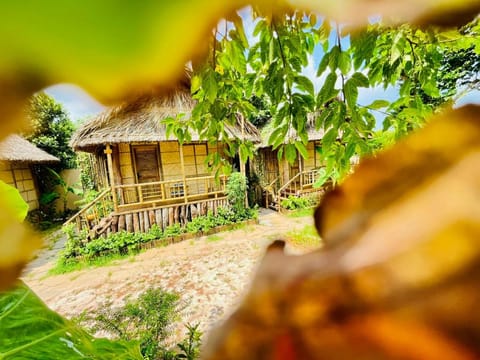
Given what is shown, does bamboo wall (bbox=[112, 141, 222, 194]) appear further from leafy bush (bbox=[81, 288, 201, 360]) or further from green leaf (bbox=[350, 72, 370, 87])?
green leaf (bbox=[350, 72, 370, 87])

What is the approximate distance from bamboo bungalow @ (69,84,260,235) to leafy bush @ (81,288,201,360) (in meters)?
2.17

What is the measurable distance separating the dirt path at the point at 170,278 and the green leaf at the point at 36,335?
2.68 m

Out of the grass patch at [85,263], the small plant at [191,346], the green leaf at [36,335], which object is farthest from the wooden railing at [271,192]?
the green leaf at [36,335]

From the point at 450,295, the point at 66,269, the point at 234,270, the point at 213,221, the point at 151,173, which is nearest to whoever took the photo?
the point at 450,295

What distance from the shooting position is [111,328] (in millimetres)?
2850

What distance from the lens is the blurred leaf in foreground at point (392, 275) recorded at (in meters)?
0.06

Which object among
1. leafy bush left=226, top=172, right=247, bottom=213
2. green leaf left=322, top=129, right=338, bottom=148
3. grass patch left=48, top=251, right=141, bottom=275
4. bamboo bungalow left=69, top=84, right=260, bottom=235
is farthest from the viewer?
leafy bush left=226, top=172, right=247, bottom=213

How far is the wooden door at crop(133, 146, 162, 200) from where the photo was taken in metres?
6.54

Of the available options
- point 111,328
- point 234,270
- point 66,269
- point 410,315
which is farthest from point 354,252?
point 66,269

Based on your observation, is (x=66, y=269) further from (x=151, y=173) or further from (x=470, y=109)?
(x=470, y=109)

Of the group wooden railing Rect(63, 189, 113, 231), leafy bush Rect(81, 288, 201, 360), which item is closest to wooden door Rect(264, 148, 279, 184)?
wooden railing Rect(63, 189, 113, 231)

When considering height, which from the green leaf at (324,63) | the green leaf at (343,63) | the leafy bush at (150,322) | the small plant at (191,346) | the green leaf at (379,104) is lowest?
the leafy bush at (150,322)

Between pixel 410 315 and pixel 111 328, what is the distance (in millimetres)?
3487

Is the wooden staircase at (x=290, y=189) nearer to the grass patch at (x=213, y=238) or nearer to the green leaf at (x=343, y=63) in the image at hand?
the grass patch at (x=213, y=238)
